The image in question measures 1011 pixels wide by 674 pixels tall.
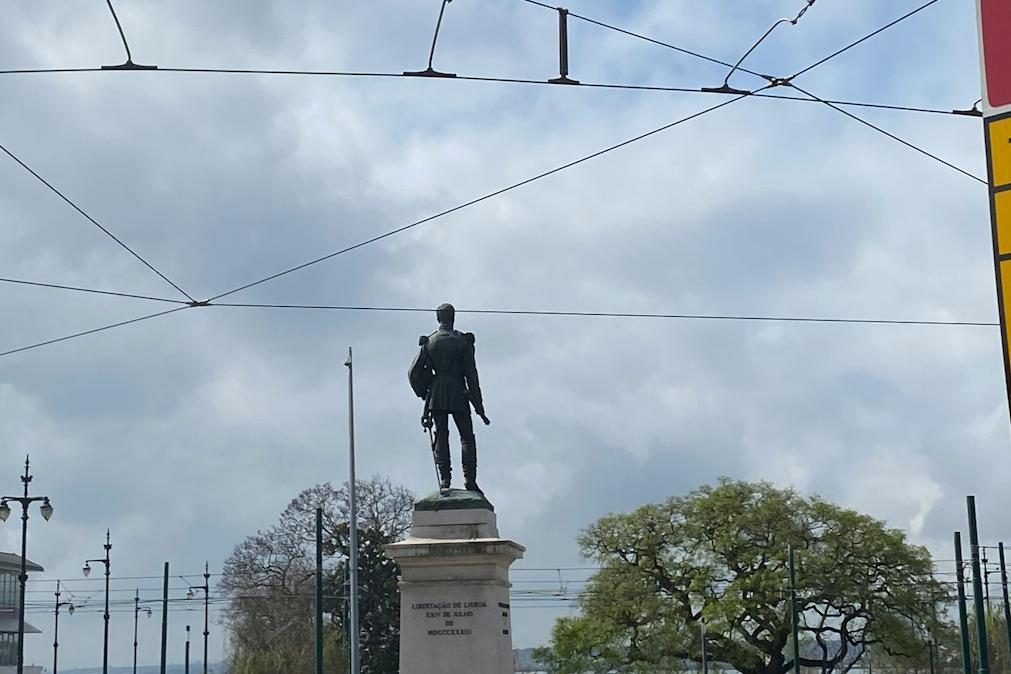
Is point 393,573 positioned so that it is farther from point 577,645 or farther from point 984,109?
point 984,109

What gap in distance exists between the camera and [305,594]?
2191 inches

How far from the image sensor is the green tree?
5444 centimetres

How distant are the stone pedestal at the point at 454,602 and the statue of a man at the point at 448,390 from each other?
116 cm

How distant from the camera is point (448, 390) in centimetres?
2070

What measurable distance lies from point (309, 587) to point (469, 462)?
37.3 meters

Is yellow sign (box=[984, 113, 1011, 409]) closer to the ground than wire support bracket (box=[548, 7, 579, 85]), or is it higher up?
closer to the ground

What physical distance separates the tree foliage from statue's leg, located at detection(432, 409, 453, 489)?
34.8 metres

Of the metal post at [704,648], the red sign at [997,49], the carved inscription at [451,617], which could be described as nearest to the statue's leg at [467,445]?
the carved inscription at [451,617]

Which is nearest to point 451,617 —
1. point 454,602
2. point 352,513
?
point 454,602

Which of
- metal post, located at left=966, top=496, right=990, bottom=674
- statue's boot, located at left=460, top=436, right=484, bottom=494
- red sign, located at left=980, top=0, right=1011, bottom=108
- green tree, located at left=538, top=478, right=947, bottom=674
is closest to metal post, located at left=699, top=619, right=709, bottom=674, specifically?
green tree, located at left=538, top=478, right=947, bottom=674

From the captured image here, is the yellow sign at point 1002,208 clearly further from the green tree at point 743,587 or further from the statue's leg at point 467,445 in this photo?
the green tree at point 743,587

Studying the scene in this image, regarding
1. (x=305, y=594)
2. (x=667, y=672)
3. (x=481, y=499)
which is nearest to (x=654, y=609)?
(x=667, y=672)

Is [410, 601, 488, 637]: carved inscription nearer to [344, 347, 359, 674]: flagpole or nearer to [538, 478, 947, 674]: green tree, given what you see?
[344, 347, 359, 674]: flagpole

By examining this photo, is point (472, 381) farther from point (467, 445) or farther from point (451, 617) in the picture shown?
point (451, 617)
